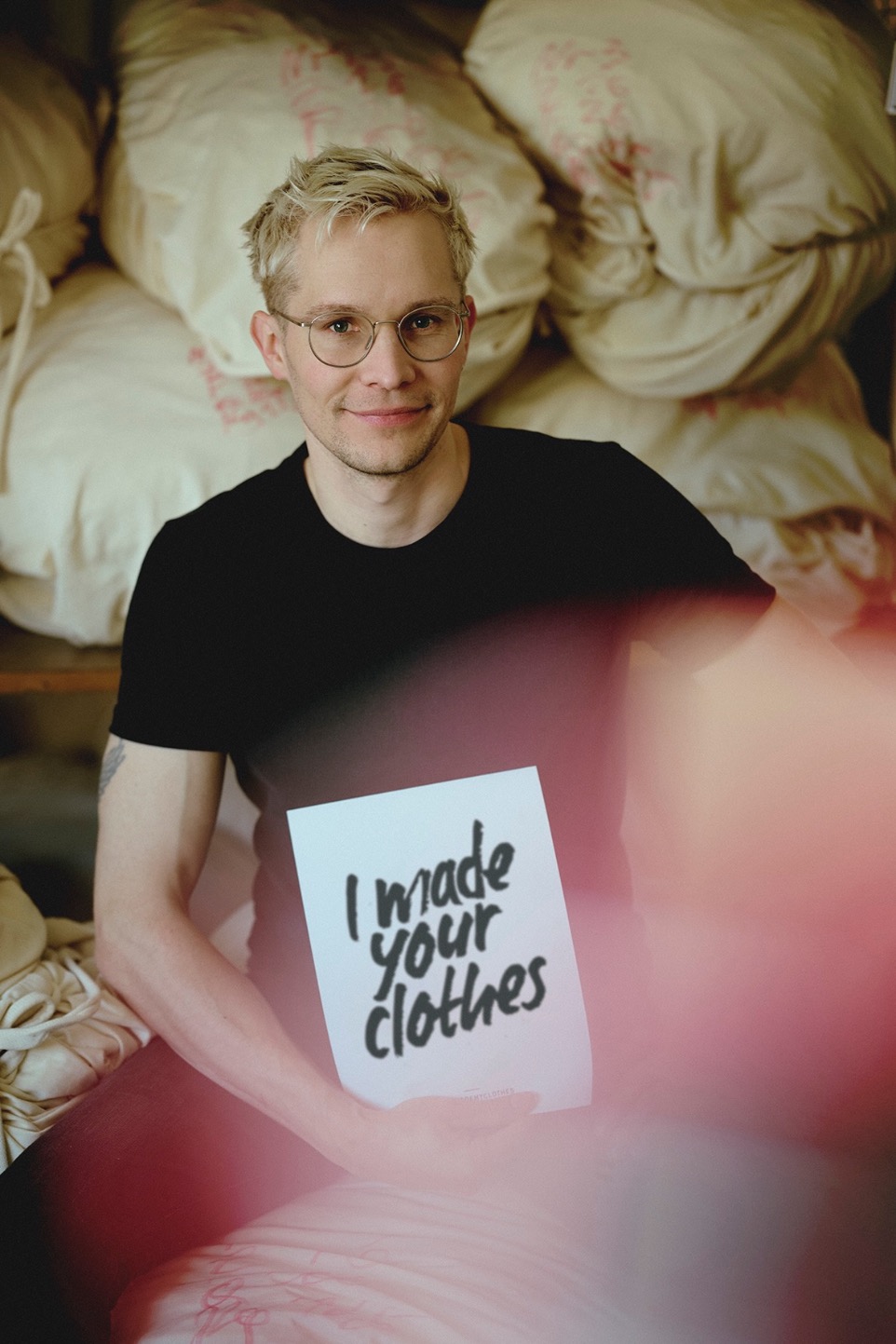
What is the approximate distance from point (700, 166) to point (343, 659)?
1.74 ft

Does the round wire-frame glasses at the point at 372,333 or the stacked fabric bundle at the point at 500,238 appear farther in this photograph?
the stacked fabric bundle at the point at 500,238

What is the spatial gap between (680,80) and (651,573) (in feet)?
1.40

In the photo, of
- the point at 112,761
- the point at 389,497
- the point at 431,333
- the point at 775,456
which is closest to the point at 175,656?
the point at 112,761

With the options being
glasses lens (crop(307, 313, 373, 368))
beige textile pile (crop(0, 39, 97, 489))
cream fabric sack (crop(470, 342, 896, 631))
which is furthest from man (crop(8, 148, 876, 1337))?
beige textile pile (crop(0, 39, 97, 489))

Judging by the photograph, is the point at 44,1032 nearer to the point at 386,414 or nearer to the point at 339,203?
the point at 386,414

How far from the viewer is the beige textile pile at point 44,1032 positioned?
86 cm

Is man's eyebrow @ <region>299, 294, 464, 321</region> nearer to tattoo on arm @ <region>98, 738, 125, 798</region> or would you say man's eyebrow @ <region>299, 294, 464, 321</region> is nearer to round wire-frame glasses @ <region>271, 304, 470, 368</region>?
round wire-frame glasses @ <region>271, 304, 470, 368</region>

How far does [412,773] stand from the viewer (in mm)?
907

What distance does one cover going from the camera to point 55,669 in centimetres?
105

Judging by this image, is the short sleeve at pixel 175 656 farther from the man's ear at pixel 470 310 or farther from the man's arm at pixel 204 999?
the man's ear at pixel 470 310

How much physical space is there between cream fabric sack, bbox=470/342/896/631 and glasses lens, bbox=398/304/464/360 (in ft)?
0.79

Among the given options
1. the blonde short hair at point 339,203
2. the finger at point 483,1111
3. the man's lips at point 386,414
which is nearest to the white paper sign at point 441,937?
the finger at point 483,1111

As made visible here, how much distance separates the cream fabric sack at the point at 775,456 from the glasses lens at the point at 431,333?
Result: 0.24m

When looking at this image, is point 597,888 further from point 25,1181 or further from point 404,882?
point 25,1181
